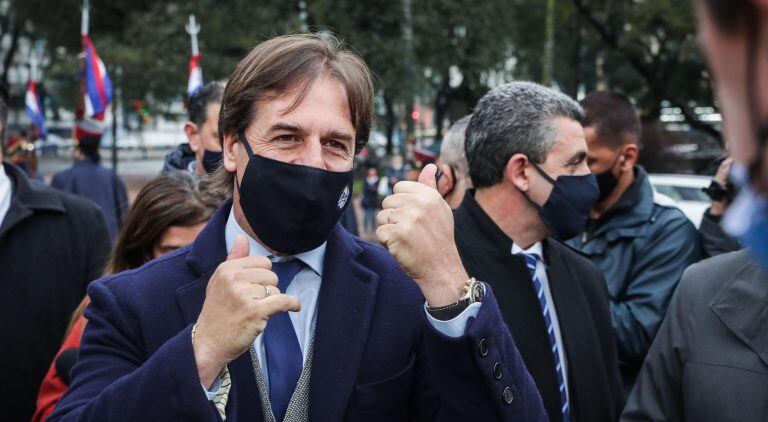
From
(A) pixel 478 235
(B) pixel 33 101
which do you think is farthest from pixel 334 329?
(B) pixel 33 101

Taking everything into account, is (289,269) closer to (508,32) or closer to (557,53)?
(508,32)

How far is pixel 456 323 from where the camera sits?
1872 millimetres

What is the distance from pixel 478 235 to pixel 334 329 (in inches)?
47.9

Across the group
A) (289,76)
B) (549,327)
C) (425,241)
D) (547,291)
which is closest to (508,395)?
(425,241)

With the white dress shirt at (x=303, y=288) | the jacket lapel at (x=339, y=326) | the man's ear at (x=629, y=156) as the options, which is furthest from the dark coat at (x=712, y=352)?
the man's ear at (x=629, y=156)

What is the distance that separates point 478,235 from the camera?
3094mm

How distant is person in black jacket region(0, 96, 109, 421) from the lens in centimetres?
355

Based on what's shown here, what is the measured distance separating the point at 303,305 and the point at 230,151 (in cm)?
46

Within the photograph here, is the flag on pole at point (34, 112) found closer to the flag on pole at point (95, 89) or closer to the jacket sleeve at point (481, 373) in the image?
the flag on pole at point (95, 89)

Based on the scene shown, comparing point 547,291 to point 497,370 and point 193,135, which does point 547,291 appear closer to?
point 497,370

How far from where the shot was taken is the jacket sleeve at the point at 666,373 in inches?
94.3

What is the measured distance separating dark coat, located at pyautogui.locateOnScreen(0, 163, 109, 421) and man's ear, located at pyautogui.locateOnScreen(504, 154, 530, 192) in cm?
196

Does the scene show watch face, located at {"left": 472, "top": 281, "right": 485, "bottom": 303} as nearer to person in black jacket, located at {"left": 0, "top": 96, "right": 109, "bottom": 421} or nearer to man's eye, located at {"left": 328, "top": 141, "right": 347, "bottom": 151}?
man's eye, located at {"left": 328, "top": 141, "right": 347, "bottom": 151}

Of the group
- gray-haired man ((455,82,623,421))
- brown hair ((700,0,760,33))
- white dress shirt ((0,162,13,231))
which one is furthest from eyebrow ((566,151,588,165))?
brown hair ((700,0,760,33))
